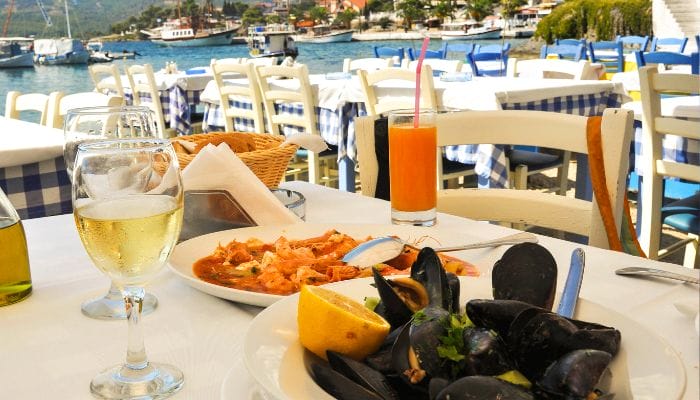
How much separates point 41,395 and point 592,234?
96 centimetres

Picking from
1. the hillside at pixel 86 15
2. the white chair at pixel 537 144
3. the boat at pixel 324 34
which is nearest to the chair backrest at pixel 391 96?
the white chair at pixel 537 144

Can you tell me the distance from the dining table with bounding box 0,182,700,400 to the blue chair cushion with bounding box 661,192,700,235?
153 cm

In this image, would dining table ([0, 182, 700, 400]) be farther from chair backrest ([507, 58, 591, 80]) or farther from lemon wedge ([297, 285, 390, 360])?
chair backrest ([507, 58, 591, 80])

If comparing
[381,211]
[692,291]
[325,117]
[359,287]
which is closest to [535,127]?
[381,211]

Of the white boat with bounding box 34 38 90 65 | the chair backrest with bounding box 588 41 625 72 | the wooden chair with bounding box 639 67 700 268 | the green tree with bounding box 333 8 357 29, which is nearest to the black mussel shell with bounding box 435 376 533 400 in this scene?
the wooden chair with bounding box 639 67 700 268

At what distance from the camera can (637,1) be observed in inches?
508

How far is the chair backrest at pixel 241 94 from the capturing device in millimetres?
3873

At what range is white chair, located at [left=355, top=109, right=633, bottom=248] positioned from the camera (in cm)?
125

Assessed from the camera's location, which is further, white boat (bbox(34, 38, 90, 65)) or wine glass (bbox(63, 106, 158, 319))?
white boat (bbox(34, 38, 90, 65))

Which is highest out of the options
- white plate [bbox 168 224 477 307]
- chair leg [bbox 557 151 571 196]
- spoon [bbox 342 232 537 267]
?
spoon [bbox 342 232 537 267]

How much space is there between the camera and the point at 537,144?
→ 4.81ft

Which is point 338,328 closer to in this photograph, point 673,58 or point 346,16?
point 673,58

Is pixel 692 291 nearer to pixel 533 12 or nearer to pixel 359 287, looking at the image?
pixel 359 287

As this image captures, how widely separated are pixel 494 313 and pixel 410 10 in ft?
41.4
